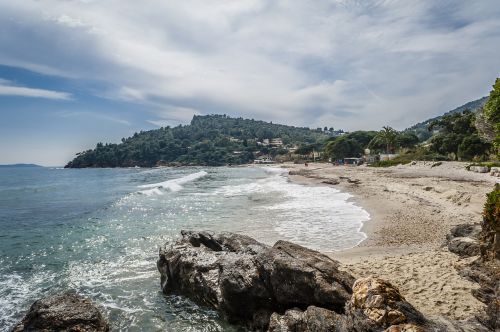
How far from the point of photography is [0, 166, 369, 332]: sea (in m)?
10.9

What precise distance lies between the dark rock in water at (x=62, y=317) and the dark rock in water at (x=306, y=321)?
5.19 m

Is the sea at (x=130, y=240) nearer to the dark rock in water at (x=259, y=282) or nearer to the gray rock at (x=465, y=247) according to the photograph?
the dark rock in water at (x=259, y=282)

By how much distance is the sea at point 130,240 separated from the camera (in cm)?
1090

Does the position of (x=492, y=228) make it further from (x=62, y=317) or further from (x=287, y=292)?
(x=62, y=317)

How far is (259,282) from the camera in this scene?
9312mm

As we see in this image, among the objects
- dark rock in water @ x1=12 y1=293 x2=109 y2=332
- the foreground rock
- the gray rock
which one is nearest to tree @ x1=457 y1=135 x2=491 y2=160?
the gray rock

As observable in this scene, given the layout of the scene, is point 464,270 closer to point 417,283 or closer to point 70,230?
point 417,283

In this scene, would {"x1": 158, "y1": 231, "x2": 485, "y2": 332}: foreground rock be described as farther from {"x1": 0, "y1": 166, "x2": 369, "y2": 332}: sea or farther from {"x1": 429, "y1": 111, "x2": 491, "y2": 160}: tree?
{"x1": 429, "y1": 111, "x2": 491, "y2": 160}: tree

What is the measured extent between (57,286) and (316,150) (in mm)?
163893

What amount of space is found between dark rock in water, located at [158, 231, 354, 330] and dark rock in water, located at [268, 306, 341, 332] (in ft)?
2.23

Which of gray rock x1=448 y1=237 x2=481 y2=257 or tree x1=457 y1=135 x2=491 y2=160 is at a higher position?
tree x1=457 y1=135 x2=491 y2=160

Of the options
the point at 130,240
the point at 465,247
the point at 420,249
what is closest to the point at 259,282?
the point at 465,247

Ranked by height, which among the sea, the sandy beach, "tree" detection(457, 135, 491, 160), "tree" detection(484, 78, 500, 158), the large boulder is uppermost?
"tree" detection(484, 78, 500, 158)

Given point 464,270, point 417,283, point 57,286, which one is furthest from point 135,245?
point 464,270
